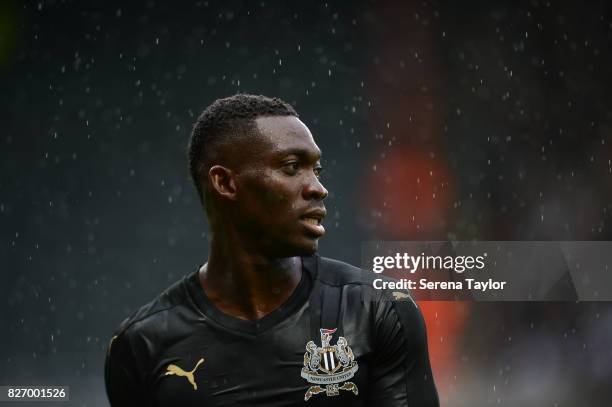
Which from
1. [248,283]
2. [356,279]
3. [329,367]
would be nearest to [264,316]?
[248,283]

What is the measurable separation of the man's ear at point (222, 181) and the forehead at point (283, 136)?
0.88 ft

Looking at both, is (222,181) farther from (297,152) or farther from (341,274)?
(341,274)

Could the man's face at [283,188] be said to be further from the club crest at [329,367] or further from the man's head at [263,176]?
the club crest at [329,367]

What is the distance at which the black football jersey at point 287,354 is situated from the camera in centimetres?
397

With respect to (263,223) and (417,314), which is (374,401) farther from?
(263,223)

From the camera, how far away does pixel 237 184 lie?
4.02 meters

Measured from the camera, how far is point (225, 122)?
13.5 feet

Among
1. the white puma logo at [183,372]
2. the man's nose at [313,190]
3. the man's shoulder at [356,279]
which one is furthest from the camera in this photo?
the man's shoulder at [356,279]

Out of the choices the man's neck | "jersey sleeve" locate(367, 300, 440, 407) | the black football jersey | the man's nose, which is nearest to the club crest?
the black football jersey

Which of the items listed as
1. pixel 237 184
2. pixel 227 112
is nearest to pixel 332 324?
pixel 237 184

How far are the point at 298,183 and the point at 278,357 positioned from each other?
0.87 m

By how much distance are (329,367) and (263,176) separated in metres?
0.99

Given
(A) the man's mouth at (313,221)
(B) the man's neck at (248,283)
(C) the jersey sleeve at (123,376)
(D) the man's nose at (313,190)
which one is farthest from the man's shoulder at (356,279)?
(C) the jersey sleeve at (123,376)

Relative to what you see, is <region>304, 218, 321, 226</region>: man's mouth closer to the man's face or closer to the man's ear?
the man's face
